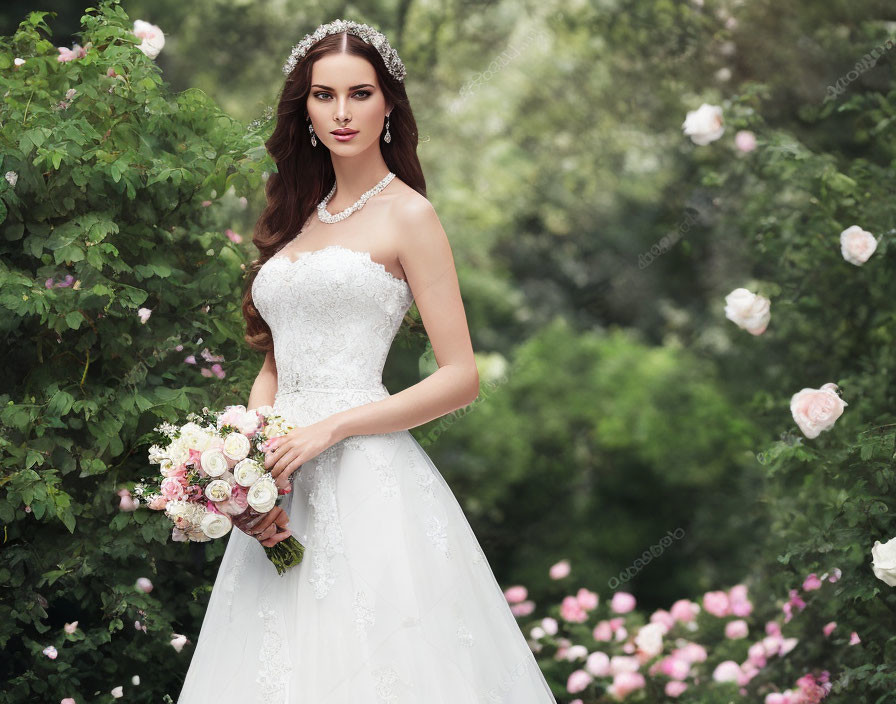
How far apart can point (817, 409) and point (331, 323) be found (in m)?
2.33

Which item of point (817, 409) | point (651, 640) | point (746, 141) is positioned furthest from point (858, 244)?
point (651, 640)

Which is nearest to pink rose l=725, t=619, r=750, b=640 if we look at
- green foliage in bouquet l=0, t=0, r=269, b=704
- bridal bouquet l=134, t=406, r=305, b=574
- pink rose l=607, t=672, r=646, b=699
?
pink rose l=607, t=672, r=646, b=699

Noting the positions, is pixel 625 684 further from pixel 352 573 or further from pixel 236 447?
pixel 236 447

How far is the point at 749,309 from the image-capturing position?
521 cm

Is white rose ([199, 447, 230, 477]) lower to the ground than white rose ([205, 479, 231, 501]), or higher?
higher

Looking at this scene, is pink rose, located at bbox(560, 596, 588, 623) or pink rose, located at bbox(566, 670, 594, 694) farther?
pink rose, located at bbox(560, 596, 588, 623)

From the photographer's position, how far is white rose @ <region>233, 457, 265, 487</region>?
267 centimetres

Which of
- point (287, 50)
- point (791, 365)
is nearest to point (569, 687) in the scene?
point (791, 365)

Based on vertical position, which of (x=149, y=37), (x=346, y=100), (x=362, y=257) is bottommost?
(x=362, y=257)

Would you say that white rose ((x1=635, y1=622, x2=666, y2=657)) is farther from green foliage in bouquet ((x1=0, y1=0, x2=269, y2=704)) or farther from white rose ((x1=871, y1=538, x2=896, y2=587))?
green foliage in bouquet ((x1=0, y1=0, x2=269, y2=704))

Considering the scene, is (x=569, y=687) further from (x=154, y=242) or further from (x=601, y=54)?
(x=601, y=54)

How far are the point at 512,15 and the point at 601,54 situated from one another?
1.12 metres

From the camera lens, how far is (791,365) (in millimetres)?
6027

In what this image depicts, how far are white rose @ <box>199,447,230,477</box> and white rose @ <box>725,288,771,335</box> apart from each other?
10.3 feet
